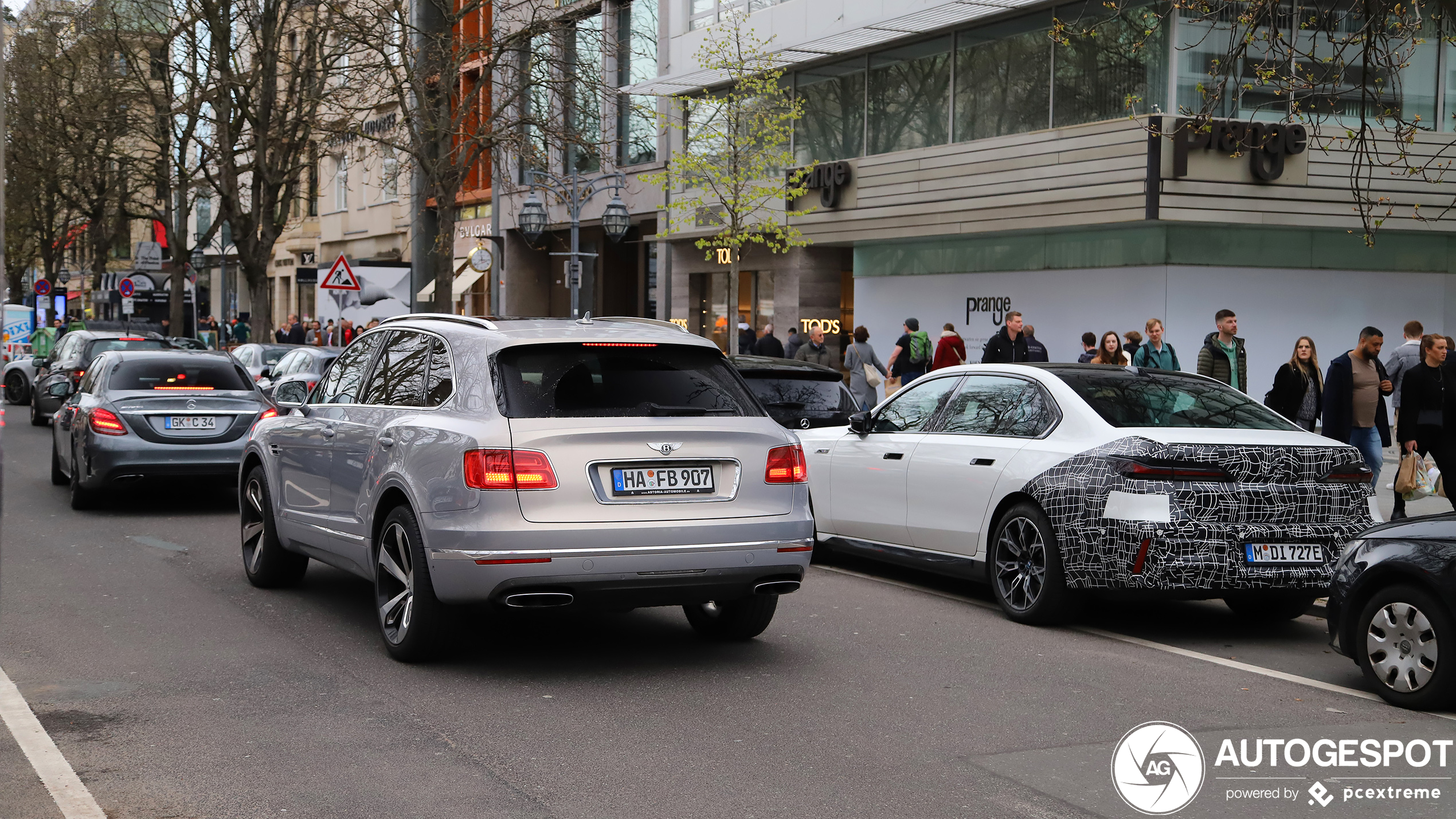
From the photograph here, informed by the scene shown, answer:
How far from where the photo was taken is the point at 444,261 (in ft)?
84.9

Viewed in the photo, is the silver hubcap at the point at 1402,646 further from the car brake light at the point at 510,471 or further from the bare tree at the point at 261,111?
the bare tree at the point at 261,111

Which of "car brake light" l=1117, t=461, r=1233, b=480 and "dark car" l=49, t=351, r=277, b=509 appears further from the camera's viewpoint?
"dark car" l=49, t=351, r=277, b=509

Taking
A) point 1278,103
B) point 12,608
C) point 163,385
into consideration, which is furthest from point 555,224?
point 12,608

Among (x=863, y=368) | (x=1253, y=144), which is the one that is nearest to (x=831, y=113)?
(x=863, y=368)

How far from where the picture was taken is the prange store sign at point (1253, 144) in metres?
20.7

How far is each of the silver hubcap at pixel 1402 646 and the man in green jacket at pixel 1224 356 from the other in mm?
7660

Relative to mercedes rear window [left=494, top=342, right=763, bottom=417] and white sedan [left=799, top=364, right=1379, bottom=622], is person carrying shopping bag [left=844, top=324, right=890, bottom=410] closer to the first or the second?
white sedan [left=799, top=364, right=1379, bottom=622]

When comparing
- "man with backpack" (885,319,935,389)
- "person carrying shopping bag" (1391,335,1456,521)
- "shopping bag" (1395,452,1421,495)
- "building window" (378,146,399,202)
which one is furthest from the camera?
"building window" (378,146,399,202)

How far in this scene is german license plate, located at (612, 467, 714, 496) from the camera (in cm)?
661

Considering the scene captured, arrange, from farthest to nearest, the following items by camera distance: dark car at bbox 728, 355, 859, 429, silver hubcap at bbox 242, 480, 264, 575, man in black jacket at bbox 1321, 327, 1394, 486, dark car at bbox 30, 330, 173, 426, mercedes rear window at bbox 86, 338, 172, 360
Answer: dark car at bbox 30, 330, 173, 426 → mercedes rear window at bbox 86, 338, 172, 360 → man in black jacket at bbox 1321, 327, 1394, 486 → dark car at bbox 728, 355, 859, 429 → silver hubcap at bbox 242, 480, 264, 575

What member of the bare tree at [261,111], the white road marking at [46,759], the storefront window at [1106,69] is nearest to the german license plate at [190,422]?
the white road marking at [46,759]

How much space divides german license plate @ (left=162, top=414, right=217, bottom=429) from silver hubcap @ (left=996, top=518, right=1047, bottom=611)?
8.09 meters

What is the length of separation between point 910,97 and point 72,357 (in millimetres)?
15021

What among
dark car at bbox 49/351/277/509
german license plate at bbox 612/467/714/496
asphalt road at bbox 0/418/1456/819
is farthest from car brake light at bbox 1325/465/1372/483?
dark car at bbox 49/351/277/509
